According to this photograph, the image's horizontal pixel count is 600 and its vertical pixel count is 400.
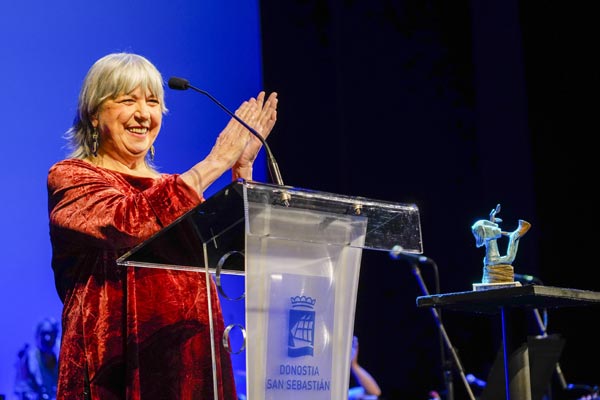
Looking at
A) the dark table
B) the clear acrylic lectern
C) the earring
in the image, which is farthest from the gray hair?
the dark table

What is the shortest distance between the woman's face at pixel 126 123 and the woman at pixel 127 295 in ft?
0.47

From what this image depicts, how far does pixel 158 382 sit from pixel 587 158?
4911 mm

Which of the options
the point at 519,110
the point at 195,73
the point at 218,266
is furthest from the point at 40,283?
the point at 519,110

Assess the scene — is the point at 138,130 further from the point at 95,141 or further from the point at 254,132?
the point at 254,132

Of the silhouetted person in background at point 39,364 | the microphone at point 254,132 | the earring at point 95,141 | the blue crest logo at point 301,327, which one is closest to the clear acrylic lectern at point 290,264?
the blue crest logo at point 301,327

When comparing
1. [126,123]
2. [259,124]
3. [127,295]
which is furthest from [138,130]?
[127,295]

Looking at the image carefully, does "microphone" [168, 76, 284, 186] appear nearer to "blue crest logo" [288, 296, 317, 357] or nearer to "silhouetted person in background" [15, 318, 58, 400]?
"blue crest logo" [288, 296, 317, 357]

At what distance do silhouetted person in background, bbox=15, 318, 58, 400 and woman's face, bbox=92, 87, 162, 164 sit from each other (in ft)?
6.76

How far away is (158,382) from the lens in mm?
1978

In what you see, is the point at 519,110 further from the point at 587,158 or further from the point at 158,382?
the point at 158,382

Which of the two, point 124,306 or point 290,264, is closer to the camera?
point 290,264

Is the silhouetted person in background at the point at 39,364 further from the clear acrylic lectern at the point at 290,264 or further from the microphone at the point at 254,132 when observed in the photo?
the clear acrylic lectern at the point at 290,264

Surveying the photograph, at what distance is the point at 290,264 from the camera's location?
1613 mm

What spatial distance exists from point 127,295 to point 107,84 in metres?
0.61
